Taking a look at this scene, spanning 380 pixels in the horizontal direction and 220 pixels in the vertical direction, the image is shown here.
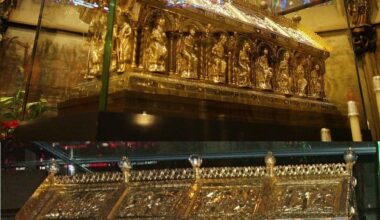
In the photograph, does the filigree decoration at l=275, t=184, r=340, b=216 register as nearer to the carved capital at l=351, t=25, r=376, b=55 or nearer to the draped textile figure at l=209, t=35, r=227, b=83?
the draped textile figure at l=209, t=35, r=227, b=83

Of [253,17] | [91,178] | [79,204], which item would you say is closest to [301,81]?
[253,17]

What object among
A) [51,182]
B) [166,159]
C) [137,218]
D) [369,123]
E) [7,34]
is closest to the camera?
[137,218]

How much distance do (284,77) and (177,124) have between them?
125cm

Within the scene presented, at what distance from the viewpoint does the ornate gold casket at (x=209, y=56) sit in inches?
66.7

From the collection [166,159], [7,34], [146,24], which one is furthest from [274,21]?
[7,34]

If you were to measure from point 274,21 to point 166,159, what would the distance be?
1681 millimetres

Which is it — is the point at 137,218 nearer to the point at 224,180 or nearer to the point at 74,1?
the point at 224,180

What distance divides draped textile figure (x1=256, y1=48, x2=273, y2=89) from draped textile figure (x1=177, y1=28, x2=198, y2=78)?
0.52 meters

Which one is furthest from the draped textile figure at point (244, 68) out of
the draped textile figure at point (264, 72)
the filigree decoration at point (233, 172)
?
the filigree decoration at point (233, 172)

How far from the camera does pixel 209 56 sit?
2.09m

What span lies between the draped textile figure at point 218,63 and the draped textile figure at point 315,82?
893 millimetres

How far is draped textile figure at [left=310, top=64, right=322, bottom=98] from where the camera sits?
2775mm

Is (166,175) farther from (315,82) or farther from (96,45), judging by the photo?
(315,82)

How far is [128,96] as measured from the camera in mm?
1519
